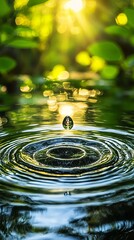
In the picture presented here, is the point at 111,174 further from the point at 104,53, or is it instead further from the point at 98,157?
the point at 104,53

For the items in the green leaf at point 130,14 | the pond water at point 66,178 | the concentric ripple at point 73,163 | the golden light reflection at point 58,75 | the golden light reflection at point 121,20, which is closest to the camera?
the pond water at point 66,178

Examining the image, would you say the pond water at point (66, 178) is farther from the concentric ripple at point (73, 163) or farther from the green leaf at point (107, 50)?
the green leaf at point (107, 50)

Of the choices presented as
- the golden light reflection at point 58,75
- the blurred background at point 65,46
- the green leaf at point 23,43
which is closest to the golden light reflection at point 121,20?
the blurred background at point 65,46

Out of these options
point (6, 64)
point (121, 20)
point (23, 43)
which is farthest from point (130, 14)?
point (121, 20)

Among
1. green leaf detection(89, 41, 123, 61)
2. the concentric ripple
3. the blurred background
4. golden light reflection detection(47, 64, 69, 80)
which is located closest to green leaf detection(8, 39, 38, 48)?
the blurred background

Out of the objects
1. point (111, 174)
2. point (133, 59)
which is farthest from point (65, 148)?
point (133, 59)

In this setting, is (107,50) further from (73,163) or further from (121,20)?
(121,20)

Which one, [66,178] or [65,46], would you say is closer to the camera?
[66,178]
